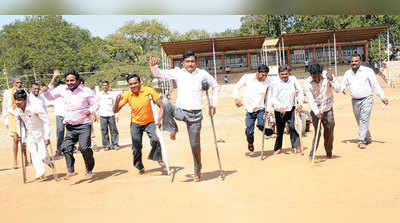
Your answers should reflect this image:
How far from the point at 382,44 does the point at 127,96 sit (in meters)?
45.2

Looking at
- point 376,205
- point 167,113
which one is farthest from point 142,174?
point 376,205

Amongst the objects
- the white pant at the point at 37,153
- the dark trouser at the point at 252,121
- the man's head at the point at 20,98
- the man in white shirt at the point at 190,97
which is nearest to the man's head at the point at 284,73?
the dark trouser at the point at 252,121

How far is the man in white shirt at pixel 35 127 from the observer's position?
670 cm

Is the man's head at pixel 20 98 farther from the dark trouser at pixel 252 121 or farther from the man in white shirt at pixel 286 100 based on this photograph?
the man in white shirt at pixel 286 100

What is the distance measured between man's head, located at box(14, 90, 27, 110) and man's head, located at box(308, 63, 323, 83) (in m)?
5.22

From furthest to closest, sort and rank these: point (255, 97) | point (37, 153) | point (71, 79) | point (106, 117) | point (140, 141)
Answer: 1. point (106, 117)
2. point (255, 97)
3. point (37, 153)
4. point (140, 141)
5. point (71, 79)

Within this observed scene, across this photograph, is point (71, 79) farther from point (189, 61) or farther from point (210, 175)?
point (210, 175)

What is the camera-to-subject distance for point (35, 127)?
6895 millimetres

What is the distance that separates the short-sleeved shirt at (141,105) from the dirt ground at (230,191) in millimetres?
1029

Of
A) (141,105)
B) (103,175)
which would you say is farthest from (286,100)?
(103,175)

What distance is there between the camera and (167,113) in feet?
20.4

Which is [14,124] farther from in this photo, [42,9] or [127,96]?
[42,9]

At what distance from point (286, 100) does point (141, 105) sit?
9.92 ft

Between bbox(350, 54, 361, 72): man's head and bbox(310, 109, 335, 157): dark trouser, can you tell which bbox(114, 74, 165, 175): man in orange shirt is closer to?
bbox(310, 109, 335, 157): dark trouser
